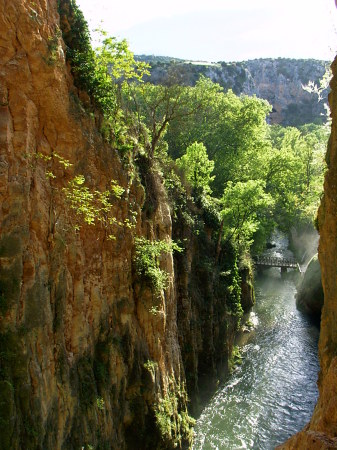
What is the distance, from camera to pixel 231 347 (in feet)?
82.0

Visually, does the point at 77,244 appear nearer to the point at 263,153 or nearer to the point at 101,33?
the point at 101,33

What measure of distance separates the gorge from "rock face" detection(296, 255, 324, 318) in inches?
550

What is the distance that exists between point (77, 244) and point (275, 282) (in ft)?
106

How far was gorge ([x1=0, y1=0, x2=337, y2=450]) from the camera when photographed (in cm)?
891

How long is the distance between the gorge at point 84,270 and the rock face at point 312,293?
45.8 feet

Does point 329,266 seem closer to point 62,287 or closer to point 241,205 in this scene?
point 62,287

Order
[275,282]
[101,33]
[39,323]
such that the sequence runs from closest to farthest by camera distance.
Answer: [39,323], [101,33], [275,282]

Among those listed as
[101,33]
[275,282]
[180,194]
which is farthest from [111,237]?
[275,282]

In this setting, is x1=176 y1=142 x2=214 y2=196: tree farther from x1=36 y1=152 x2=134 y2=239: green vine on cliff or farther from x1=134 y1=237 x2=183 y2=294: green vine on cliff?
x1=36 y1=152 x2=134 y2=239: green vine on cliff

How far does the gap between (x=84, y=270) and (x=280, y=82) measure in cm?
12622

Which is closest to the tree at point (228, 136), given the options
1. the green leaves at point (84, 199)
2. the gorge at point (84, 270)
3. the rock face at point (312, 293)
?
the rock face at point (312, 293)

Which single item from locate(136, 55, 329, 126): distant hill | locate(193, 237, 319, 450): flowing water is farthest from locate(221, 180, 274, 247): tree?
locate(136, 55, 329, 126): distant hill

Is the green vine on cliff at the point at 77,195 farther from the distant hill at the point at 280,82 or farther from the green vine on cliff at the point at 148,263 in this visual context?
the distant hill at the point at 280,82

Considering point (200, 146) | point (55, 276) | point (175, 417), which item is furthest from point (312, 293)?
point (55, 276)
